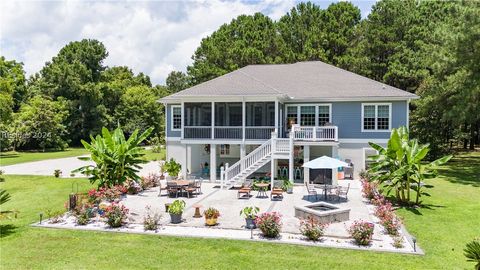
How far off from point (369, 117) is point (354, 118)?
1.01 m

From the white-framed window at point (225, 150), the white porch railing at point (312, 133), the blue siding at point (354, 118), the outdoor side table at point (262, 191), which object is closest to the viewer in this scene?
the outdoor side table at point (262, 191)

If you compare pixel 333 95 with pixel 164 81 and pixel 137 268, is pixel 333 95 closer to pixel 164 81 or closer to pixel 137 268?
pixel 137 268

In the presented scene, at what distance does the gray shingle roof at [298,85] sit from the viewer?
2322 cm

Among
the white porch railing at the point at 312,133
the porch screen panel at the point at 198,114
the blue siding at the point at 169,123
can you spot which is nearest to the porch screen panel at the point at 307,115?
the white porch railing at the point at 312,133

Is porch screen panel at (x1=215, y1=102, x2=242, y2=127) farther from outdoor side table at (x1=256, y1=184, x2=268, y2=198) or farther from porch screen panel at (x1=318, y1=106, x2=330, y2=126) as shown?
outdoor side table at (x1=256, y1=184, x2=268, y2=198)

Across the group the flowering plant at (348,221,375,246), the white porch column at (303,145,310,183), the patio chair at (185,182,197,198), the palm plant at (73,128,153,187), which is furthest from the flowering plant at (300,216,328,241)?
the palm plant at (73,128,153,187)

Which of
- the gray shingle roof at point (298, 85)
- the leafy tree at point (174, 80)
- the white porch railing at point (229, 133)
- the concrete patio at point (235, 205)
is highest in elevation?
the leafy tree at point (174, 80)

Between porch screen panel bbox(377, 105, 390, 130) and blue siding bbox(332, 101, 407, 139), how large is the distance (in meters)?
0.34

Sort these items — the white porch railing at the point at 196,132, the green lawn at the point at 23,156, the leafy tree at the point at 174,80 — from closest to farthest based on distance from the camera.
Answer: the white porch railing at the point at 196,132 → the green lawn at the point at 23,156 → the leafy tree at the point at 174,80

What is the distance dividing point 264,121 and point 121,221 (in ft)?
48.9

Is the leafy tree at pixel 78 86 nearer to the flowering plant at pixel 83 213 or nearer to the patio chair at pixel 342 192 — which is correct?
the flowering plant at pixel 83 213

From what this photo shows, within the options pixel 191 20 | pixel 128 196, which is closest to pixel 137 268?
pixel 128 196

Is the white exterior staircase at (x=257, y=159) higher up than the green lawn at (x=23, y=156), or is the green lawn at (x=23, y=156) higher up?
the white exterior staircase at (x=257, y=159)

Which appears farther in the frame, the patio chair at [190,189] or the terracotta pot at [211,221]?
the patio chair at [190,189]
